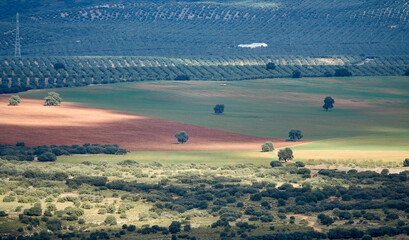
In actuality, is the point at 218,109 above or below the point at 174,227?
above

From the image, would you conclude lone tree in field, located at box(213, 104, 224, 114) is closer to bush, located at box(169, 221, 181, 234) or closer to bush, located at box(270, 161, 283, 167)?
bush, located at box(270, 161, 283, 167)

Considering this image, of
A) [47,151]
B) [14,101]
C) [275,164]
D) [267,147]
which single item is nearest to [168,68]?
[14,101]

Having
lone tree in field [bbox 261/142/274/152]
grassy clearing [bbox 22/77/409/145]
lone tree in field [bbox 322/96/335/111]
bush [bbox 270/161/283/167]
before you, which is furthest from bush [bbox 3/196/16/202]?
lone tree in field [bbox 322/96/335/111]

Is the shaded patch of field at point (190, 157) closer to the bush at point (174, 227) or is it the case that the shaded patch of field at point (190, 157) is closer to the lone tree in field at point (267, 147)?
the lone tree in field at point (267, 147)

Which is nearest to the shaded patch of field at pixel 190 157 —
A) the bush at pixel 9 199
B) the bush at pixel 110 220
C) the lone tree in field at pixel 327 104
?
Answer: the bush at pixel 9 199

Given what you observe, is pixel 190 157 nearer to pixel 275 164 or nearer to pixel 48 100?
pixel 275 164

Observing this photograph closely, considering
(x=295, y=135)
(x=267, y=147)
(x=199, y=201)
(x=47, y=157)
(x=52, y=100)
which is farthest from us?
(x=52, y=100)

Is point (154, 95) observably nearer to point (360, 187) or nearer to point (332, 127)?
point (332, 127)
